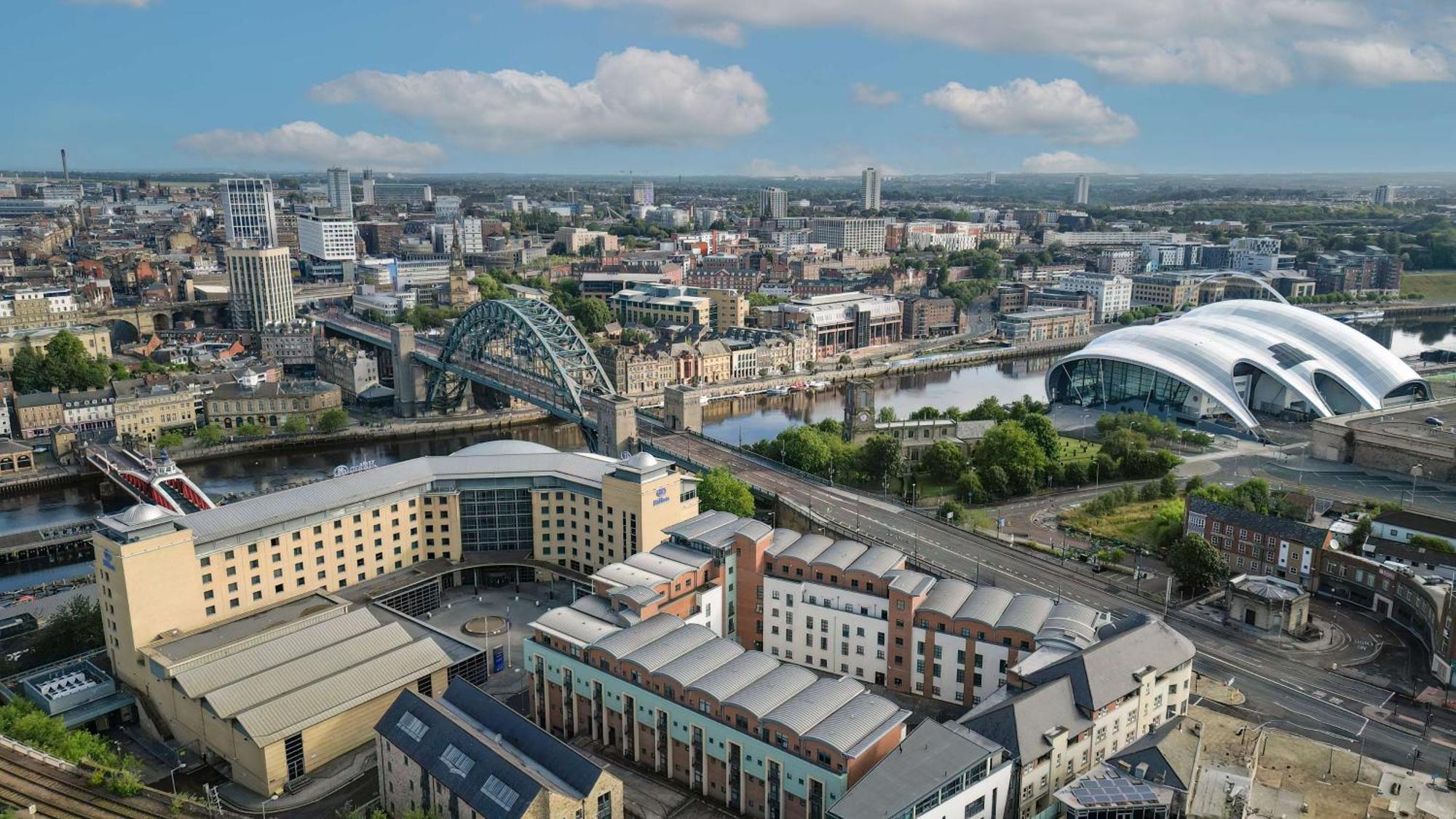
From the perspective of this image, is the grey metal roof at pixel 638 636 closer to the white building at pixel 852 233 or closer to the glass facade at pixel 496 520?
the glass facade at pixel 496 520

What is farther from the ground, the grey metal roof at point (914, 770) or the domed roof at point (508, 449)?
the domed roof at point (508, 449)

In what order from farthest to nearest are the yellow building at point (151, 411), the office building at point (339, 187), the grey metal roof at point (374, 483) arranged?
the office building at point (339, 187) → the yellow building at point (151, 411) → the grey metal roof at point (374, 483)

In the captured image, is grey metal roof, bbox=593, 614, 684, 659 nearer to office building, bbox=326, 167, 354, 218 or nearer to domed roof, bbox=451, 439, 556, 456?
domed roof, bbox=451, 439, 556, 456

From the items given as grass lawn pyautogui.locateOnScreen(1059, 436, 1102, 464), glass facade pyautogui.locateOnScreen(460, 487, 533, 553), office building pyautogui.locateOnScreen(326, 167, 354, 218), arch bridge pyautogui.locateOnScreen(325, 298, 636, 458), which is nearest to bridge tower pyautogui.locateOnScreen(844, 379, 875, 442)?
grass lawn pyautogui.locateOnScreen(1059, 436, 1102, 464)

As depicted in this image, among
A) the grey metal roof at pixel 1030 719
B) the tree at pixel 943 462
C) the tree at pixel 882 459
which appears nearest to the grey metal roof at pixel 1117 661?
the grey metal roof at pixel 1030 719

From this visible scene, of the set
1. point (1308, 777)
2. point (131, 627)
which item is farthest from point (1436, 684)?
point (131, 627)

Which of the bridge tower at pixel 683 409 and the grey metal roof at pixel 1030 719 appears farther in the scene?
the bridge tower at pixel 683 409
